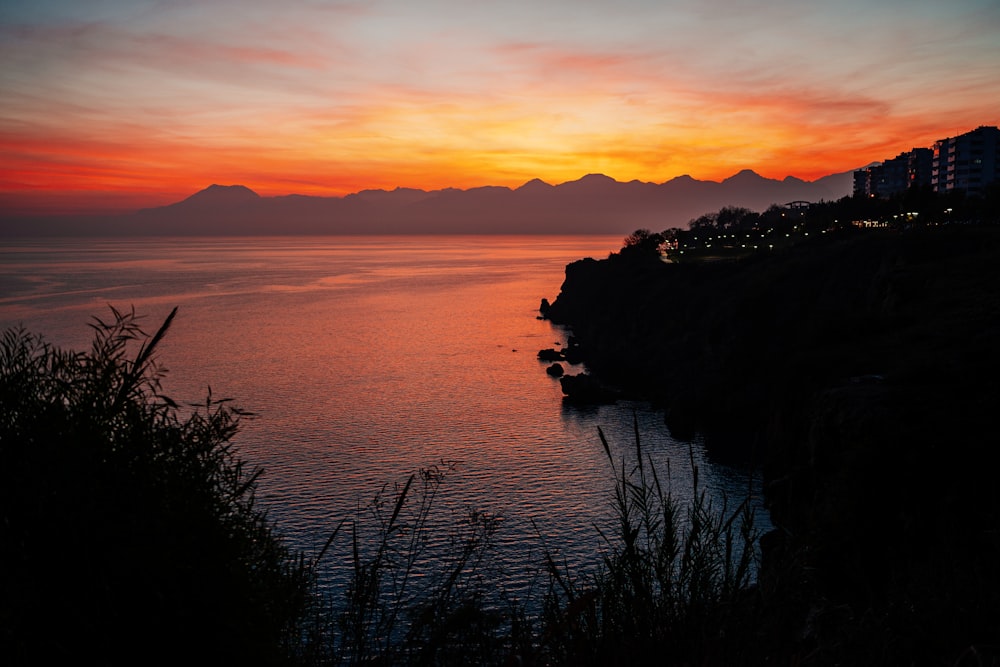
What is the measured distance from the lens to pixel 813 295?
7812cm

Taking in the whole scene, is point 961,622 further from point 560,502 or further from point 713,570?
point 560,502

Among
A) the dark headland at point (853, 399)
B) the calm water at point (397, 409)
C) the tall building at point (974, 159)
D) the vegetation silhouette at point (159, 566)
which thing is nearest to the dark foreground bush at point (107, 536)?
the vegetation silhouette at point (159, 566)

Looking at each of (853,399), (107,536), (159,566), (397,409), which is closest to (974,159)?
(397,409)

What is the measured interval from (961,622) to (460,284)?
19160cm

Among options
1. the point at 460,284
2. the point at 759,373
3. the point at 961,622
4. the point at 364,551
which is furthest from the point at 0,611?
the point at 460,284

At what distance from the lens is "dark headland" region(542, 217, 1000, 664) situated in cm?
766

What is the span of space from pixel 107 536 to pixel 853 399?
32.6 metres

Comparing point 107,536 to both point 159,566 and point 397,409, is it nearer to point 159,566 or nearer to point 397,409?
point 159,566

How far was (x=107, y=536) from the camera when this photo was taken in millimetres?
7473

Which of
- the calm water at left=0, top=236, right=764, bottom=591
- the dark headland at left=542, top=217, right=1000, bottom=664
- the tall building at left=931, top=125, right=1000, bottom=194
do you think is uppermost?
the tall building at left=931, top=125, right=1000, bottom=194

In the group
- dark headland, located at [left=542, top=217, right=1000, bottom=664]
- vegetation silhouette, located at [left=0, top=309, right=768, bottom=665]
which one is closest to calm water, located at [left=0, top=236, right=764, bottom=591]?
vegetation silhouette, located at [left=0, top=309, right=768, bottom=665]

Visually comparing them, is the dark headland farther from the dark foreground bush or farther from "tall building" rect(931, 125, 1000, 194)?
"tall building" rect(931, 125, 1000, 194)

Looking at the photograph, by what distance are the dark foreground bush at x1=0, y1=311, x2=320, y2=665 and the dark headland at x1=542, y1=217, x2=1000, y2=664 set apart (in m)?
6.23

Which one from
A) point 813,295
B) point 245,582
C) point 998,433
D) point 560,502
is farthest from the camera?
point 813,295
